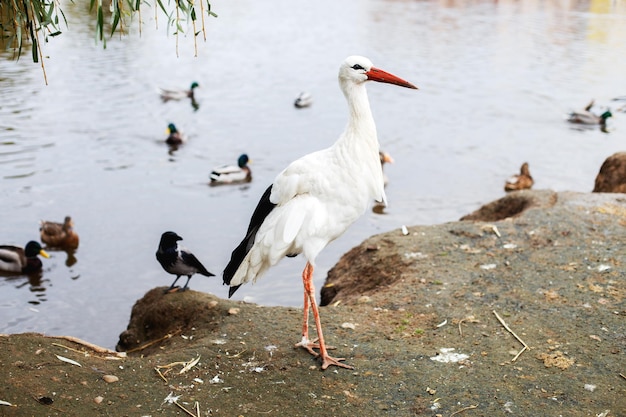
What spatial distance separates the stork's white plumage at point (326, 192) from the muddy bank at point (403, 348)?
54 centimetres

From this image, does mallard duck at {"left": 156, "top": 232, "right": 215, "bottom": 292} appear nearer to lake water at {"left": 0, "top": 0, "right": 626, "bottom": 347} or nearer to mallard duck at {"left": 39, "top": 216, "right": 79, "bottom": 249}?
lake water at {"left": 0, "top": 0, "right": 626, "bottom": 347}

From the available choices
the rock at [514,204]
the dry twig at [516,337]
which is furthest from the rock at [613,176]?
the dry twig at [516,337]

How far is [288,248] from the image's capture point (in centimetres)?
586

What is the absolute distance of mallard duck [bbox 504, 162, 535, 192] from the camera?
48.1 feet

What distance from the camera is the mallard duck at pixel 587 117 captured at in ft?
64.6

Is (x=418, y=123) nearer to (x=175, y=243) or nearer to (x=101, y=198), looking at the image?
(x=101, y=198)

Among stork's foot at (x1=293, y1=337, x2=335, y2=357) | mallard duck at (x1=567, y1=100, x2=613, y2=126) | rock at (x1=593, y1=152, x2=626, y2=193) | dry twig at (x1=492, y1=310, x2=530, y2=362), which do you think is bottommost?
mallard duck at (x1=567, y1=100, x2=613, y2=126)

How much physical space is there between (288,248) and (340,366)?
111cm

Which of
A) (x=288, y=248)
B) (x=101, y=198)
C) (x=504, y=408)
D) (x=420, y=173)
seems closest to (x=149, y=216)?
(x=101, y=198)

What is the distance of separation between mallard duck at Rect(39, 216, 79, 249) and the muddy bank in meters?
4.64

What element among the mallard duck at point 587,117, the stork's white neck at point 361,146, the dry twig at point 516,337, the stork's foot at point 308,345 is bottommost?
the mallard duck at point 587,117

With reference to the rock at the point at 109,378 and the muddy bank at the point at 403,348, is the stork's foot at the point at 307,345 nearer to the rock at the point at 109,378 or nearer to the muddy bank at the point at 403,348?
the muddy bank at the point at 403,348

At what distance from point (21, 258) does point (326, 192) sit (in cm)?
724

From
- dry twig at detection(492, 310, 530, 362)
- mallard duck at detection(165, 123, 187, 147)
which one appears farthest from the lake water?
dry twig at detection(492, 310, 530, 362)
